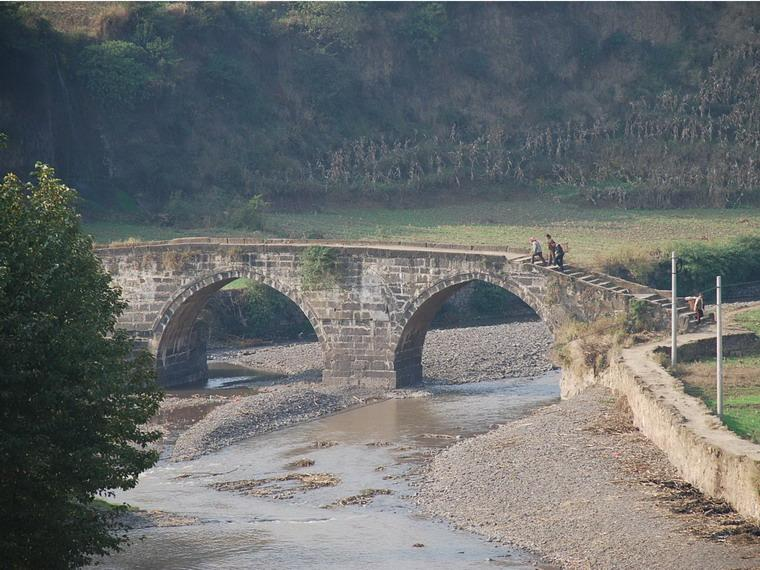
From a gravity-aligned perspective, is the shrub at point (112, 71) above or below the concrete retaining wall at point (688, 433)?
above

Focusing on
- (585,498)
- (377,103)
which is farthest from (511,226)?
A: (585,498)

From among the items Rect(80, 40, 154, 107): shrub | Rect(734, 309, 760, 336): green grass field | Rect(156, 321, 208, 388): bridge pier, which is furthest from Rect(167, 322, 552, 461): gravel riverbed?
Rect(80, 40, 154, 107): shrub

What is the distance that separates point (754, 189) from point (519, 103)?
1940 cm

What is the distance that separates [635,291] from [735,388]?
9177mm

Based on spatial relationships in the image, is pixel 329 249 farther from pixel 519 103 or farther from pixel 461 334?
pixel 519 103

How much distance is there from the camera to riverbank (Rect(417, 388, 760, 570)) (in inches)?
1174

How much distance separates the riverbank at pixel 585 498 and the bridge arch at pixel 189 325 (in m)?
13.0

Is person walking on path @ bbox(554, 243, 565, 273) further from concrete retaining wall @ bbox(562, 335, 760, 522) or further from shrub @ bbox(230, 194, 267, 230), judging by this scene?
shrub @ bbox(230, 194, 267, 230)

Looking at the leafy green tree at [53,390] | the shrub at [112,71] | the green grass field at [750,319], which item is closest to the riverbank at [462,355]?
the green grass field at [750,319]

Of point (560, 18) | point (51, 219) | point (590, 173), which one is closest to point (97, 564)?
point (51, 219)

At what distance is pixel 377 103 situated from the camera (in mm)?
90438

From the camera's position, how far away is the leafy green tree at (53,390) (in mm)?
26500

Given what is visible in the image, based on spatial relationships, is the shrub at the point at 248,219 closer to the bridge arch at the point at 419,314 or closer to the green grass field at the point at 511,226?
the green grass field at the point at 511,226

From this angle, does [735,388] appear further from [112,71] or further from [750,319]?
[112,71]
